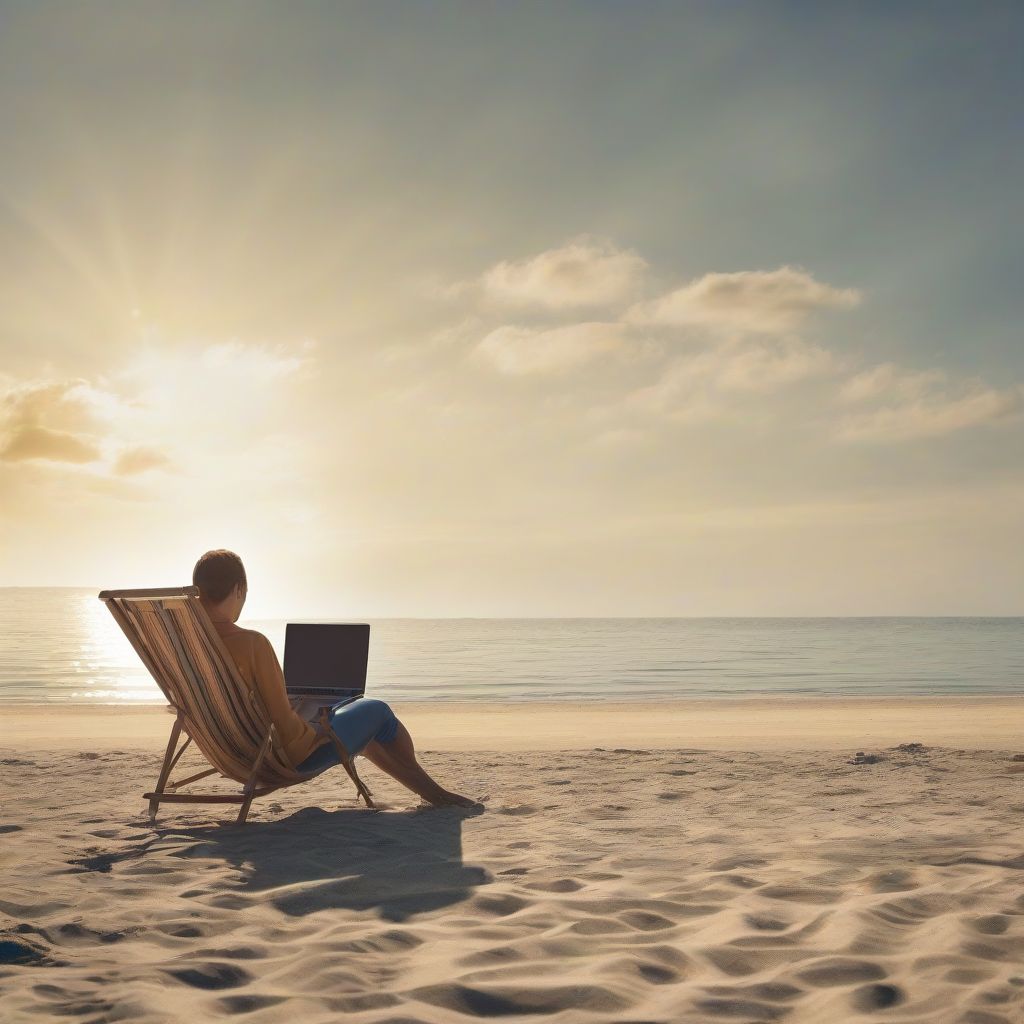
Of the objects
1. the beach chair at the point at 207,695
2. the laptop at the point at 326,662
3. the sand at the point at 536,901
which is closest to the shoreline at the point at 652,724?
the sand at the point at 536,901

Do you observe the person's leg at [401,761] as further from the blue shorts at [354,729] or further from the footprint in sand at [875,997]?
the footprint in sand at [875,997]

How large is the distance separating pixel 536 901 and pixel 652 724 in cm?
1088

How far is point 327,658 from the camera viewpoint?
6070 millimetres

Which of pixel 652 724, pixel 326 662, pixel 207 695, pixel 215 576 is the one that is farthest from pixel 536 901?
pixel 652 724

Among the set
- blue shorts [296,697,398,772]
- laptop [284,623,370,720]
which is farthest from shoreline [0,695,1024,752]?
blue shorts [296,697,398,772]

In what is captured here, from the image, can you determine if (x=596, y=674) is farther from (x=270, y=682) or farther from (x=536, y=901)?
(x=536, y=901)

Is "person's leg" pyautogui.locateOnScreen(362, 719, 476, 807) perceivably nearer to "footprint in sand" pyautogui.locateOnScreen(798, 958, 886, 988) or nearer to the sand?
the sand

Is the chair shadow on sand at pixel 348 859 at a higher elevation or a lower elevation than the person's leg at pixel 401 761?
lower

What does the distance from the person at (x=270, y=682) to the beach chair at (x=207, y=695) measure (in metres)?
0.06

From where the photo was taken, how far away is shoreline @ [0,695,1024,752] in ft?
36.1

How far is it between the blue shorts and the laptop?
36 centimetres

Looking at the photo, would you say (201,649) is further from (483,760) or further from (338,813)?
(483,760)

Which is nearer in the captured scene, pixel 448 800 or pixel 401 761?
pixel 401 761

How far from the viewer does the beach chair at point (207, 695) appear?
4.98 meters
